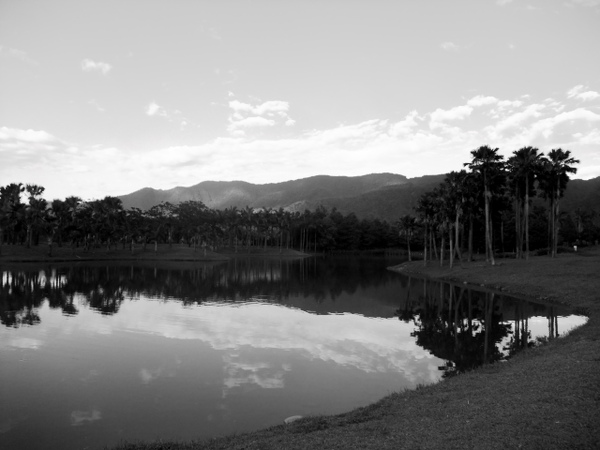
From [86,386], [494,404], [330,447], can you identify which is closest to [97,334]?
[86,386]

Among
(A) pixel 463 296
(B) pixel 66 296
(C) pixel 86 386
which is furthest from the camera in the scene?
(A) pixel 463 296

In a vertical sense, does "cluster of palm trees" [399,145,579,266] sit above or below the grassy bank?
above

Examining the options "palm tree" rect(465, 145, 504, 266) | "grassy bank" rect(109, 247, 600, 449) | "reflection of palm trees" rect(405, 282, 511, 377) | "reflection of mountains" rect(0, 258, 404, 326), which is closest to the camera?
"grassy bank" rect(109, 247, 600, 449)

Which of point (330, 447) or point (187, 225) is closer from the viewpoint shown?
point (330, 447)

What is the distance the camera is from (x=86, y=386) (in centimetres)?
1780

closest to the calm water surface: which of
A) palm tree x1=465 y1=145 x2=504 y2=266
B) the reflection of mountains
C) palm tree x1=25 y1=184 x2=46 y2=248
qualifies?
the reflection of mountains

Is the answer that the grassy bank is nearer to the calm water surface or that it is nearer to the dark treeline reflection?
the calm water surface

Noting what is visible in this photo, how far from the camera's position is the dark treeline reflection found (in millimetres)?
26984

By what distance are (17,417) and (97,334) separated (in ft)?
46.4

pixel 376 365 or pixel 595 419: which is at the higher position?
pixel 595 419

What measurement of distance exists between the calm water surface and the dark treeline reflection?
0.21 metres

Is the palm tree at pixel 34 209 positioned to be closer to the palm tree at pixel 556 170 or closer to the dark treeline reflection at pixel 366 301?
the dark treeline reflection at pixel 366 301

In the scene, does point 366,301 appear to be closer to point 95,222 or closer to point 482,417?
point 482,417

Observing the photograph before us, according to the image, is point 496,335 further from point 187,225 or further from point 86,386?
point 187,225
